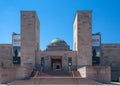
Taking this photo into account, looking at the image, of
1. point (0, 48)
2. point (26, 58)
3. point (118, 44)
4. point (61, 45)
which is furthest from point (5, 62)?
point (118, 44)

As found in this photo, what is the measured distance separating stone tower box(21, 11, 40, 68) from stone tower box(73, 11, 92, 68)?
7552mm

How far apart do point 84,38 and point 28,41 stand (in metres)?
9.76

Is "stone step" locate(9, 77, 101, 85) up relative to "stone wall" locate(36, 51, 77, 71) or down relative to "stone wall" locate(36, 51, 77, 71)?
down

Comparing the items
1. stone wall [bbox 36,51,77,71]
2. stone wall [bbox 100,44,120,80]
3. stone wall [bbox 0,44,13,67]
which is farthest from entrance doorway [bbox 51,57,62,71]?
stone wall [bbox 100,44,120,80]

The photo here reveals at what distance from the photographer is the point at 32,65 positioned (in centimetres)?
3534

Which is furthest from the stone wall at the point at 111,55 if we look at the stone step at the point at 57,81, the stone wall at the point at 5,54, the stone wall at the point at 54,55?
the stone wall at the point at 5,54

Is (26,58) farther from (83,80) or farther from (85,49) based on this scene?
(83,80)

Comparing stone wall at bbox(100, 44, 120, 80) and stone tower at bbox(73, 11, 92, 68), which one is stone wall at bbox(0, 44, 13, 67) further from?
stone wall at bbox(100, 44, 120, 80)

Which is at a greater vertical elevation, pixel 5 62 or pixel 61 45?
pixel 61 45

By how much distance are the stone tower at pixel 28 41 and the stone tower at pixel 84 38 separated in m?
7.55

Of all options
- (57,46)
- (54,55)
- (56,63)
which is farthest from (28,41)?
(56,63)

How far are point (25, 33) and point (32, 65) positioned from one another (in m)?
5.70

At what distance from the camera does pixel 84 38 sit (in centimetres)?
3591

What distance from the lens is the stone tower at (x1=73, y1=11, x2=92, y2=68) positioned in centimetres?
3553
